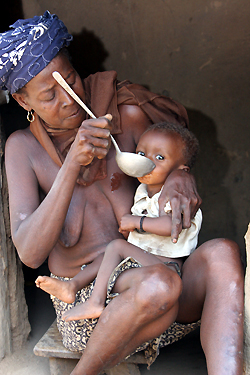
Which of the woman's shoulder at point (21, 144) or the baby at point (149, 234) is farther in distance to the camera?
the woman's shoulder at point (21, 144)

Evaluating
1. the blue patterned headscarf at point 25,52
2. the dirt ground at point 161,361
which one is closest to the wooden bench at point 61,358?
the dirt ground at point 161,361

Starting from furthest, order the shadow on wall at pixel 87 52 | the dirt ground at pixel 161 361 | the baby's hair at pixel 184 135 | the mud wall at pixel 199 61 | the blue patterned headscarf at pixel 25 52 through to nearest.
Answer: the shadow on wall at pixel 87 52, the mud wall at pixel 199 61, the dirt ground at pixel 161 361, the baby's hair at pixel 184 135, the blue patterned headscarf at pixel 25 52

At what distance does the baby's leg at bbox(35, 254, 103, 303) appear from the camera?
1.42 m

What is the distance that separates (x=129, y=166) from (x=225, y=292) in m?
0.57

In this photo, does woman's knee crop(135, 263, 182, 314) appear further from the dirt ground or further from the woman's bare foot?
the dirt ground

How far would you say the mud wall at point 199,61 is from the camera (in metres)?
2.49

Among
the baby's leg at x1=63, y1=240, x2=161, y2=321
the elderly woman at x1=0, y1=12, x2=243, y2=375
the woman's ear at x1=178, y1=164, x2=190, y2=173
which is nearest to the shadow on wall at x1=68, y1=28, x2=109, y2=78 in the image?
the elderly woman at x1=0, y1=12, x2=243, y2=375

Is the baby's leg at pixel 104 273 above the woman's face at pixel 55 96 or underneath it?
underneath

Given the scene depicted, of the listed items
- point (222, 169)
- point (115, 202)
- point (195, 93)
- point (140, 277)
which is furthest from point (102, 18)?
point (140, 277)

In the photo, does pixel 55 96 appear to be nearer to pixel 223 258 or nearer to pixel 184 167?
pixel 184 167

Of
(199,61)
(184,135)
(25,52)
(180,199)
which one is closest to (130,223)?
(180,199)

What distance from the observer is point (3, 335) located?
78.7 inches

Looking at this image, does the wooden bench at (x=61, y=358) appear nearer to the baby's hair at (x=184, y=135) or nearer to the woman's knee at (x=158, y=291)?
the woman's knee at (x=158, y=291)

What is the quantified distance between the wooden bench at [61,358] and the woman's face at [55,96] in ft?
3.09
